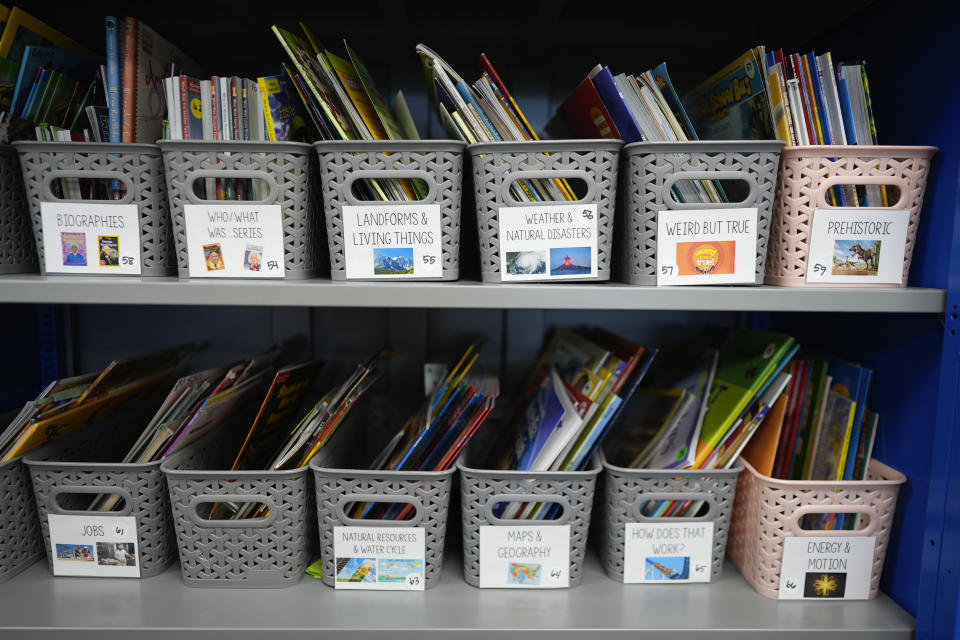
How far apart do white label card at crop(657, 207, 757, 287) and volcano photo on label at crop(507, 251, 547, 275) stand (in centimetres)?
16

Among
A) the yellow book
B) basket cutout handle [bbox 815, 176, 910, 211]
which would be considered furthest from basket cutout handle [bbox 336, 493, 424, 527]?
the yellow book

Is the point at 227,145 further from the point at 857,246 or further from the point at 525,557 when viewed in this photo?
the point at 857,246

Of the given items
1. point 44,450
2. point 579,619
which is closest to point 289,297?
point 44,450

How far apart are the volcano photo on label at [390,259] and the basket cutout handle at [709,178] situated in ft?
1.20

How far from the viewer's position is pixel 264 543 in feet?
2.77

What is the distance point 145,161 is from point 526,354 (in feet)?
2.67

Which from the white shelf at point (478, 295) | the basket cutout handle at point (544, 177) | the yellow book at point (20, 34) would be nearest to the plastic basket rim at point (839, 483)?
the white shelf at point (478, 295)

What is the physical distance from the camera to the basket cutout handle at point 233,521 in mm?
823

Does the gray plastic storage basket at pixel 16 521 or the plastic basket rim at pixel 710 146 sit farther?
the gray plastic storage basket at pixel 16 521

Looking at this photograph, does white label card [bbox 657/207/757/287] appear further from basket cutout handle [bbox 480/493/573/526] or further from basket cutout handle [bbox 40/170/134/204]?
basket cutout handle [bbox 40/170/134/204]

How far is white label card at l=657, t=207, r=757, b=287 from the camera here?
2.47 feet

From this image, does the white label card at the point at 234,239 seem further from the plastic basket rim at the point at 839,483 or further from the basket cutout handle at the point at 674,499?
the plastic basket rim at the point at 839,483

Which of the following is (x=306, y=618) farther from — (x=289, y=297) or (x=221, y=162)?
(x=221, y=162)

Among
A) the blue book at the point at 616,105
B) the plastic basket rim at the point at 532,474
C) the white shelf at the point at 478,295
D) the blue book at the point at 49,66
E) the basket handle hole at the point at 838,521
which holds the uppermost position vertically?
the blue book at the point at 49,66
